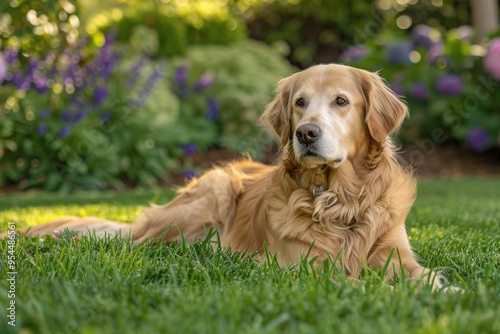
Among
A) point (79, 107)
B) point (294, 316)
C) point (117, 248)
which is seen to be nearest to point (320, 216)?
point (117, 248)

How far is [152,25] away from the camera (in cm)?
1067

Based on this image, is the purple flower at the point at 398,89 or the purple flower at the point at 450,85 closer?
the purple flower at the point at 450,85

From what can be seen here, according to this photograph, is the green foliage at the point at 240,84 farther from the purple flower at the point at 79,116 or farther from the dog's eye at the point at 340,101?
the dog's eye at the point at 340,101

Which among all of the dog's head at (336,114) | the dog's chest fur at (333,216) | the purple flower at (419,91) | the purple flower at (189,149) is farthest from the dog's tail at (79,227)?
the purple flower at (419,91)

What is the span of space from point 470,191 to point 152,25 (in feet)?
21.2

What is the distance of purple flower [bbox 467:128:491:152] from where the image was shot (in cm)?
817

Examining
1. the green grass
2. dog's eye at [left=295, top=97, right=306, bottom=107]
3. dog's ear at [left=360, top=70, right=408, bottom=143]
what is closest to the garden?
the green grass

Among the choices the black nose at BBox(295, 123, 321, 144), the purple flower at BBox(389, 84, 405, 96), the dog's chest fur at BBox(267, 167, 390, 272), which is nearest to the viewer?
the black nose at BBox(295, 123, 321, 144)

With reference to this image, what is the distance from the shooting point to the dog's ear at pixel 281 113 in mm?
3092

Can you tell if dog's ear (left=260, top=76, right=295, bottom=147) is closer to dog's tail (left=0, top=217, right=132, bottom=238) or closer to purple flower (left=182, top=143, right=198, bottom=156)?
dog's tail (left=0, top=217, right=132, bottom=238)

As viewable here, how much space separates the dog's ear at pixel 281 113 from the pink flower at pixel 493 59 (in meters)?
5.62

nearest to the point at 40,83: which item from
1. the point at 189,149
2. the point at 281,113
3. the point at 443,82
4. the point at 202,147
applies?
the point at 189,149

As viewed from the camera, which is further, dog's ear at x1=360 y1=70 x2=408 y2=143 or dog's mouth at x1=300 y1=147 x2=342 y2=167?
dog's ear at x1=360 y1=70 x2=408 y2=143

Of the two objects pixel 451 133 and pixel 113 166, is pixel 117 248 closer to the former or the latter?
pixel 113 166
